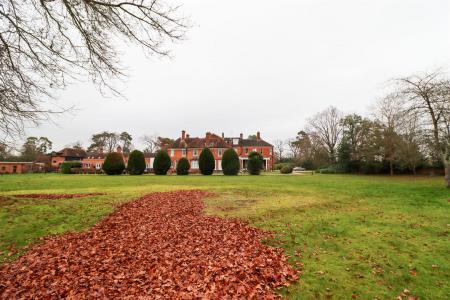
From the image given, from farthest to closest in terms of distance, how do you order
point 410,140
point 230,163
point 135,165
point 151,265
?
1. point 135,165
2. point 230,163
3. point 410,140
4. point 151,265

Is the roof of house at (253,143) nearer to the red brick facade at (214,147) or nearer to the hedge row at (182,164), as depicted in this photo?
the red brick facade at (214,147)

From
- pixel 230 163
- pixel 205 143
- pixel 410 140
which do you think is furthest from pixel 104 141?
pixel 410 140

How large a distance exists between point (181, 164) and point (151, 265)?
36.5 meters

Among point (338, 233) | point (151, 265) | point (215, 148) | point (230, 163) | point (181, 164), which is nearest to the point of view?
point (151, 265)

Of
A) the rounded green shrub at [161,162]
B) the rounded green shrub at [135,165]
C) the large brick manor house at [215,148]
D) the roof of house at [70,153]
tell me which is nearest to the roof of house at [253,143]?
the large brick manor house at [215,148]

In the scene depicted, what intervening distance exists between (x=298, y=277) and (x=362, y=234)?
389 centimetres

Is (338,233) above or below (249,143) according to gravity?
below

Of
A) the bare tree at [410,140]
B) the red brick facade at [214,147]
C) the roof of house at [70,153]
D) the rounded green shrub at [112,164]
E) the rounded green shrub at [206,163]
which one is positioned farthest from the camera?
the roof of house at [70,153]

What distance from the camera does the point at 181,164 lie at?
42.7 meters

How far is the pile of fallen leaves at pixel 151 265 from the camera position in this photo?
549 centimetres

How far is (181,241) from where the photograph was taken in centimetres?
817

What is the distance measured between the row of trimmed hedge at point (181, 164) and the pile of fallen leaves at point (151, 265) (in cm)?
3160

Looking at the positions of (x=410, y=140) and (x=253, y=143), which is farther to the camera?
(x=253, y=143)

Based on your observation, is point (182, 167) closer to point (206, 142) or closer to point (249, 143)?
point (206, 142)
